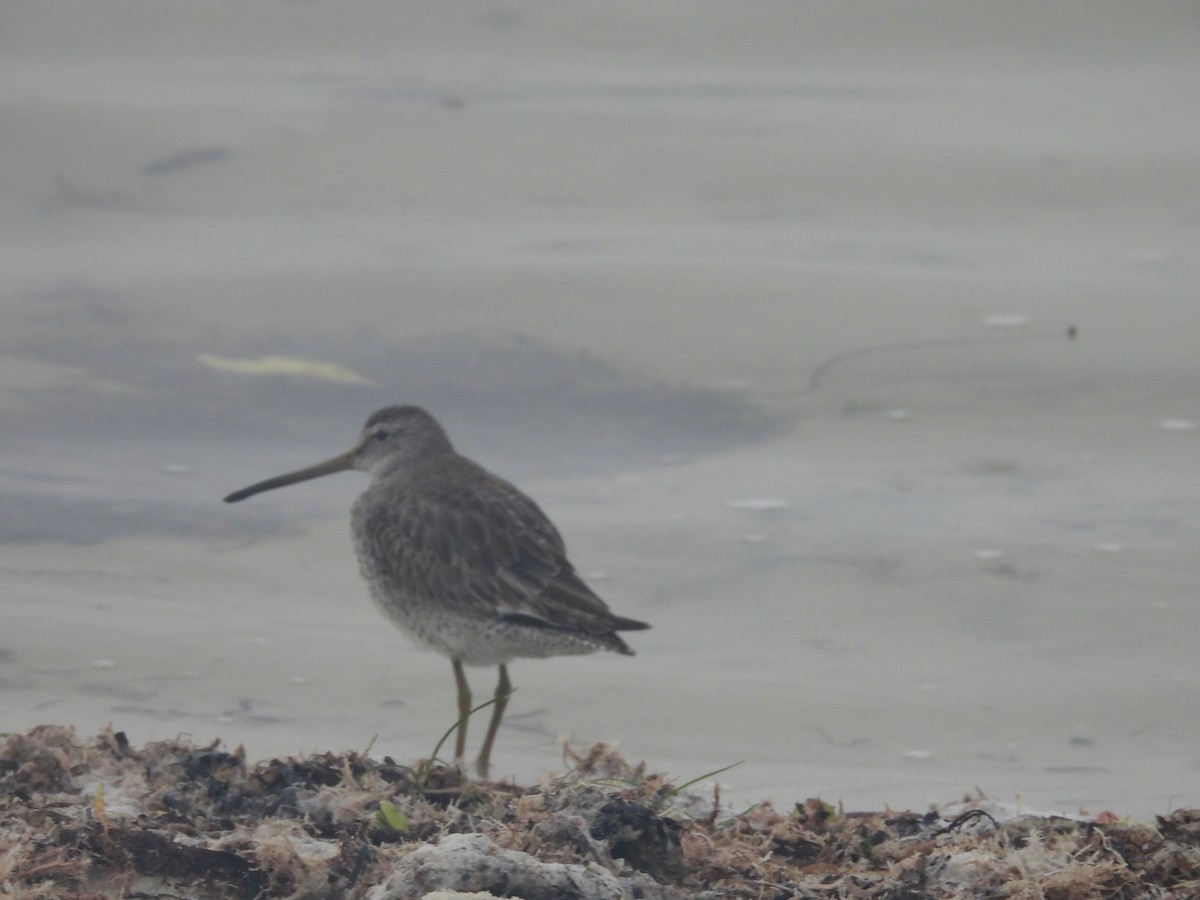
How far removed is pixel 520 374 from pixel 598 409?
1.33 ft

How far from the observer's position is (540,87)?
33.0ft

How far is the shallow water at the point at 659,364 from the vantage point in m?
5.21

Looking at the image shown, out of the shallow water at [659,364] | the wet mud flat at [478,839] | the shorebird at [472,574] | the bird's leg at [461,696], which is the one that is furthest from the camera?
the shallow water at [659,364]

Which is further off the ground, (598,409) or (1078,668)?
(598,409)

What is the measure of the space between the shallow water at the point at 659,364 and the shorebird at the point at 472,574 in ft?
0.77

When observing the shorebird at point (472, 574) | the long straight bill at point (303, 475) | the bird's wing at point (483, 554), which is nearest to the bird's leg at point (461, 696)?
the shorebird at point (472, 574)

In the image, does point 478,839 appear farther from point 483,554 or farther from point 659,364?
point 659,364

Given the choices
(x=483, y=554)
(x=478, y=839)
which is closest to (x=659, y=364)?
(x=483, y=554)

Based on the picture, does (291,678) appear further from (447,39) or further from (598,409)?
(447,39)

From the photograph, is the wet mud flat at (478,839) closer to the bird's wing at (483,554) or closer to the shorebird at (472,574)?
the shorebird at (472,574)

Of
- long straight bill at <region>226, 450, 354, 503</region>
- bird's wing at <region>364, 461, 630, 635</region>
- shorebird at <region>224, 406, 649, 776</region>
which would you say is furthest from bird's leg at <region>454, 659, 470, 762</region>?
long straight bill at <region>226, 450, 354, 503</region>

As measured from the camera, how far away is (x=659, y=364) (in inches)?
296

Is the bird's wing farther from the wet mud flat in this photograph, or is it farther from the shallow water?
the wet mud flat

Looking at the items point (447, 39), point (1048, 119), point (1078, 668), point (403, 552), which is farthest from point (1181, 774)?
point (447, 39)
